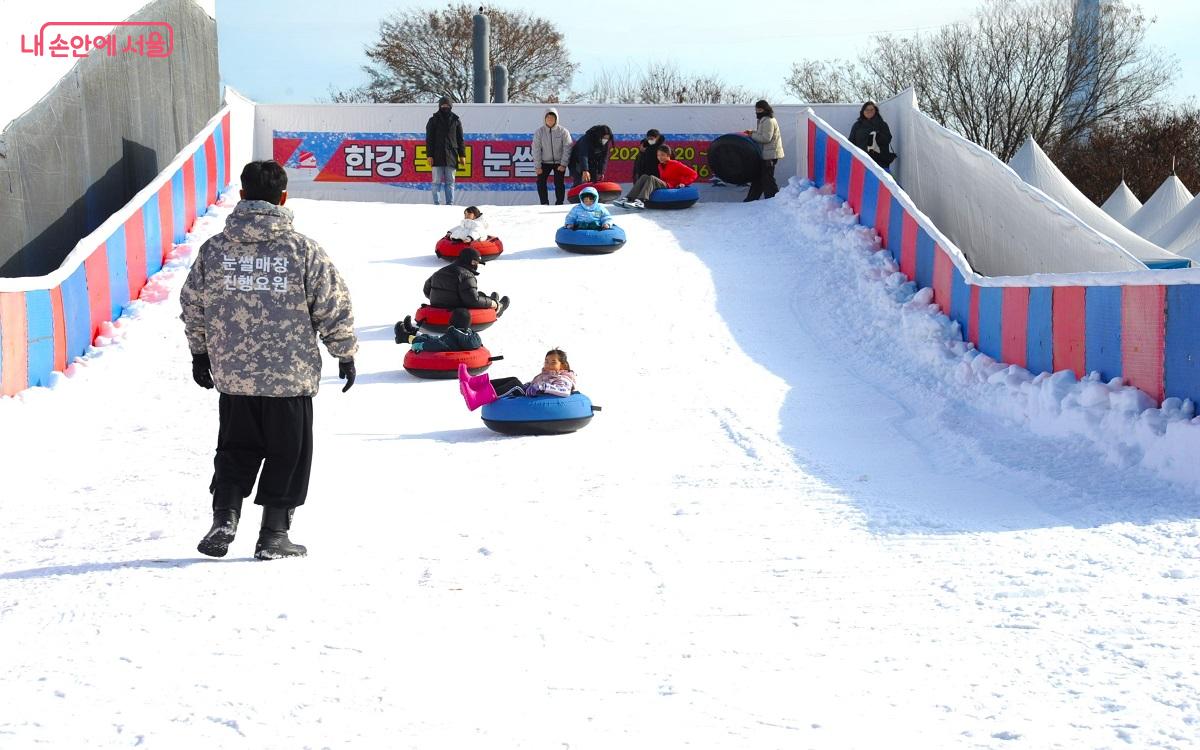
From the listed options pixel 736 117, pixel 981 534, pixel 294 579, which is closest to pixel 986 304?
pixel 981 534

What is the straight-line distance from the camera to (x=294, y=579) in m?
4.40

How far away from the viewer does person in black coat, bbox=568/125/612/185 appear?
1706cm

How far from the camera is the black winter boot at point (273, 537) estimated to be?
15.3ft

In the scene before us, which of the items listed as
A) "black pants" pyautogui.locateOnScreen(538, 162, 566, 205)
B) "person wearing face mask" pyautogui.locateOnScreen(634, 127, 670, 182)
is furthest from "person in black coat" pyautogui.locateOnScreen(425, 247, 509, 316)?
"black pants" pyautogui.locateOnScreen(538, 162, 566, 205)

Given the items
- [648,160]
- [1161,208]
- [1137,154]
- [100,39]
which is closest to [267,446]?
[100,39]

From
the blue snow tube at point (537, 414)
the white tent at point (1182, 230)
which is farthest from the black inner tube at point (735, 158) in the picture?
the blue snow tube at point (537, 414)

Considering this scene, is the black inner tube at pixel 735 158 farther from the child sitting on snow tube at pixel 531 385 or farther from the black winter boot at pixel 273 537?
the black winter boot at pixel 273 537

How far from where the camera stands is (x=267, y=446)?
4645 mm

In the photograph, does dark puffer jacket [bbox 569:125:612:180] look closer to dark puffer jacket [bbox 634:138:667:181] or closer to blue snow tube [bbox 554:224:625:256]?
dark puffer jacket [bbox 634:138:667:181]

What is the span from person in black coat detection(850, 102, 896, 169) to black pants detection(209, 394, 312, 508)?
11685 millimetres

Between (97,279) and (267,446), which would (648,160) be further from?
(267,446)

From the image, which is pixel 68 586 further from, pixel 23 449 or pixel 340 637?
pixel 23 449

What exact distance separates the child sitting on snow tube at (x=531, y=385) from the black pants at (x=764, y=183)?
9.35 m

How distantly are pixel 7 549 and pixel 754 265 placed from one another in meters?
8.96
